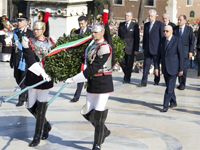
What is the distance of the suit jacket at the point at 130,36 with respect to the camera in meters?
14.4

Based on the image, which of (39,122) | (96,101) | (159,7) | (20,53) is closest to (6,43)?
(20,53)

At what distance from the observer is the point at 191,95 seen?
12.8 metres

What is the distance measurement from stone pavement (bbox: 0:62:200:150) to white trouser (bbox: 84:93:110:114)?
2.08 ft

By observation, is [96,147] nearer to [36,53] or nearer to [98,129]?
[98,129]

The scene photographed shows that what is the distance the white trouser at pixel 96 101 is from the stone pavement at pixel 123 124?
2.08 feet

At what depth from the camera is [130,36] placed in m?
14.4

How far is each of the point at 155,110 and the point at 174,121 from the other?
1.07 metres

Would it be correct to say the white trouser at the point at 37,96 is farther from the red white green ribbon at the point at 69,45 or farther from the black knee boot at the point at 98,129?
the black knee boot at the point at 98,129

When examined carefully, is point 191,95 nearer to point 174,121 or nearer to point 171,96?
point 171,96

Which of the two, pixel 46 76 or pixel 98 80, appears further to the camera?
pixel 46 76

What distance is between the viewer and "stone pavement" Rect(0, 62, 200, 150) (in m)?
8.32

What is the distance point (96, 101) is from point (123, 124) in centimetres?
192

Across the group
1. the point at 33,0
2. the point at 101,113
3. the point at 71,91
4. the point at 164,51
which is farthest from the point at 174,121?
the point at 33,0

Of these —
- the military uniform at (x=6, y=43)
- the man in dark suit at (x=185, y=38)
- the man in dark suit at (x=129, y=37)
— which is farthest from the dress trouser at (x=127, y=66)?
the military uniform at (x=6, y=43)
